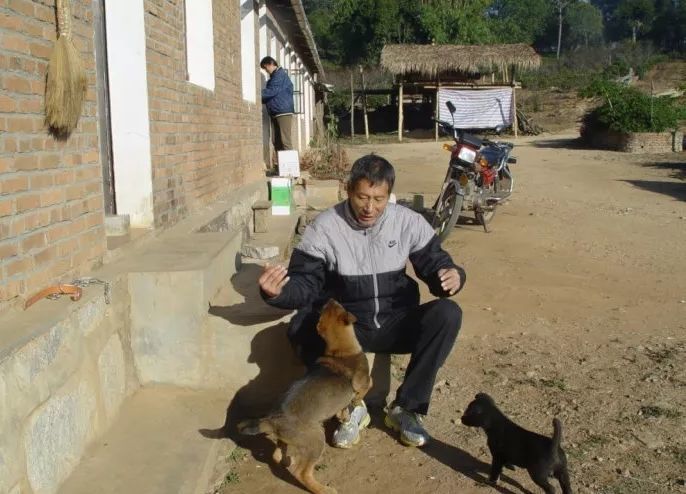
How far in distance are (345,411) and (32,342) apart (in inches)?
56.3

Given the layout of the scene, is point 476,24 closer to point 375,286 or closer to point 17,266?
point 375,286

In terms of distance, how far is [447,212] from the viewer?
322 inches

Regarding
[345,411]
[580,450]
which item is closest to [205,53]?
[345,411]

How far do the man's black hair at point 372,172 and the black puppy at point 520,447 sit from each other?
102 centimetres

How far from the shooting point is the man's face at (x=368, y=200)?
3.09m

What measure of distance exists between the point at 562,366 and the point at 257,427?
2.16 meters

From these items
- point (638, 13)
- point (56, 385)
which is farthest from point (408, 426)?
point (638, 13)

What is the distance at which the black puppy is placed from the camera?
2.63 meters

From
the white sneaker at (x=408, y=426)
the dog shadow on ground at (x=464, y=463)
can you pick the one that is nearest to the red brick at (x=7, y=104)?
the white sneaker at (x=408, y=426)

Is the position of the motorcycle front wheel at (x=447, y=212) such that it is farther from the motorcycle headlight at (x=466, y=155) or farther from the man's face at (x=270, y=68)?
the man's face at (x=270, y=68)

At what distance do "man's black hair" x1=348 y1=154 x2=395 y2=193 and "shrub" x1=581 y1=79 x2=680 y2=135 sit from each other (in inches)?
795

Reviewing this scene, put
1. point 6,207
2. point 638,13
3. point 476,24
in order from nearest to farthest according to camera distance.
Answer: point 6,207, point 476,24, point 638,13

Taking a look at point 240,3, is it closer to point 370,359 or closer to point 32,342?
point 370,359

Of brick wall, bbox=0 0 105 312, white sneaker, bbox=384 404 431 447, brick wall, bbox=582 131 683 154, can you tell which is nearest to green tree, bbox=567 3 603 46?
brick wall, bbox=582 131 683 154
